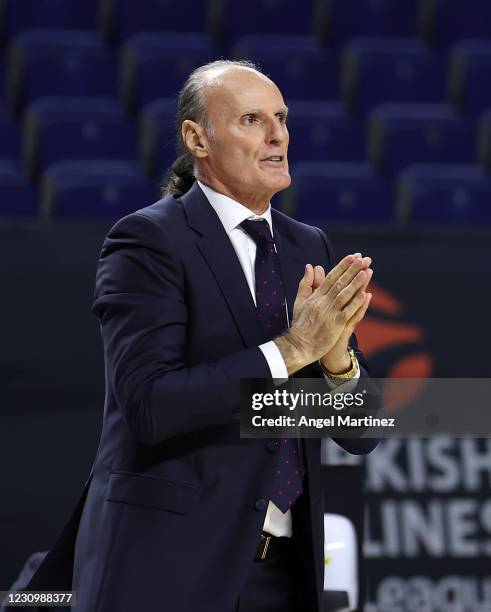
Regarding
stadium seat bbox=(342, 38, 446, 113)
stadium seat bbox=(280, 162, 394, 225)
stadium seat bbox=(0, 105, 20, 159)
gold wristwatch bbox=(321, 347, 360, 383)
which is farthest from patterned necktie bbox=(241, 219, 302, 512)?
stadium seat bbox=(342, 38, 446, 113)

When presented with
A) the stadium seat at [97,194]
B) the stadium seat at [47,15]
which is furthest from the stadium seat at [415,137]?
the stadium seat at [47,15]

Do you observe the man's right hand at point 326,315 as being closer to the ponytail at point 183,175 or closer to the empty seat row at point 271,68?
the ponytail at point 183,175

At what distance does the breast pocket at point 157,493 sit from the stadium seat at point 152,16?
4477 mm

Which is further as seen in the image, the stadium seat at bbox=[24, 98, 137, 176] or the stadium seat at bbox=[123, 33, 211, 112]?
the stadium seat at bbox=[123, 33, 211, 112]

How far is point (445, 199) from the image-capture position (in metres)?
4.91

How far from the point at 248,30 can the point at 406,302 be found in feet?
9.58

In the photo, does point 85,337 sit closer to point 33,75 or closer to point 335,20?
point 33,75

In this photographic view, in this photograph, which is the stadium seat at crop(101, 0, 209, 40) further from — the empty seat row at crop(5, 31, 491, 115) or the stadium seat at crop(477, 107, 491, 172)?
the stadium seat at crop(477, 107, 491, 172)

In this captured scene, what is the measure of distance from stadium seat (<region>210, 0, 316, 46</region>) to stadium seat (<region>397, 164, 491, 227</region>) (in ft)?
4.86

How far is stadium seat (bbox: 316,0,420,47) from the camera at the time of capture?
20.2ft

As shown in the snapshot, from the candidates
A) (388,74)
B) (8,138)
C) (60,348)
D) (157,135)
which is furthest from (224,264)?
(388,74)

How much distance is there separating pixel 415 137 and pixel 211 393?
392 centimetres

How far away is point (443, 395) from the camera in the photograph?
11.7 feet

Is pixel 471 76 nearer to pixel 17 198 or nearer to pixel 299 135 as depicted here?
pixel 299 135
